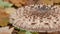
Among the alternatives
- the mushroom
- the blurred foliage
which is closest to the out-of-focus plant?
the blurred foliage

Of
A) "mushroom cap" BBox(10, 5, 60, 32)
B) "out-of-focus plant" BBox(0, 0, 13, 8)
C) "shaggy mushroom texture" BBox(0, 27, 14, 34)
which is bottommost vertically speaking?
"shaggy mushroom texture" BBox(0, 27, 14, 34)

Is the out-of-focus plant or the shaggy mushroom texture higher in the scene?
the out-of-focus plant

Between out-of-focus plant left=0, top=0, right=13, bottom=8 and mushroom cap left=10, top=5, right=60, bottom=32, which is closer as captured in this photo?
mushroom cap left=10, top=5, right=60, bottom=32

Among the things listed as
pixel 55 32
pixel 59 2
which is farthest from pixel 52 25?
pixel 59 2

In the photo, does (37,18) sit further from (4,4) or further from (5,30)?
(4,4)

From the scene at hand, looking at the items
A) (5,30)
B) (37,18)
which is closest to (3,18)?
(5,30)

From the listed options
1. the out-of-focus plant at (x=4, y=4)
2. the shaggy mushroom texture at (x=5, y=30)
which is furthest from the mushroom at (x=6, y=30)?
the out-of-focus plant at (x=4, y=4)

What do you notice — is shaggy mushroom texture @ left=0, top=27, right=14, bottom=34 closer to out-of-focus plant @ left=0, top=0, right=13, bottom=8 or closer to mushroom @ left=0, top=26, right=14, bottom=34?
mushroom @ left=0, top=26, right=14, bottom=34

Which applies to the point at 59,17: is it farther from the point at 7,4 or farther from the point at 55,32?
the point at 7,4

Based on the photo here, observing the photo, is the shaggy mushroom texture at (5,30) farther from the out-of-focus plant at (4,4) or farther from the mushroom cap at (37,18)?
the out-of-focus plant at (4,4)
